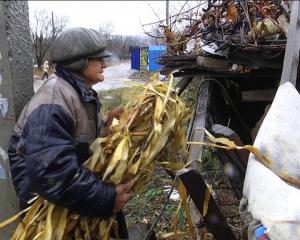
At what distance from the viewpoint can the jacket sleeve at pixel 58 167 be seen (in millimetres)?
1732

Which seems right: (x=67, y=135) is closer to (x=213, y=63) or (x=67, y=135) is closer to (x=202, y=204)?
(x=202, y=204)

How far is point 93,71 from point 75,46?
176 millimetres

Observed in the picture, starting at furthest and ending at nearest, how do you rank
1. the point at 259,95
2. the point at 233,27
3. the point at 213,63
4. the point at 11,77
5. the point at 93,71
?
the point at 259,95
the point at 233,27
the point at 213,63
the point at 11,77
the point at 93,71

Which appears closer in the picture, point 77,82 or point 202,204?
point 202,204

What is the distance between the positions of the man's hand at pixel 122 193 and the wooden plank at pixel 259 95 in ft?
11.9

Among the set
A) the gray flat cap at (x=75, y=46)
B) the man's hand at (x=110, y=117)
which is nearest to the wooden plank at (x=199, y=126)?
the man's hand at (x=110, y=117)

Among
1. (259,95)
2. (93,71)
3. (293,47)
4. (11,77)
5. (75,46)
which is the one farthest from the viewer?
(259,95)

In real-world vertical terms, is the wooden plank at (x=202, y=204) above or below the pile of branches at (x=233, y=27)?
below

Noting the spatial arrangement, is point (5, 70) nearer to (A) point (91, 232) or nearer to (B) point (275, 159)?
(A) point (91, 232)

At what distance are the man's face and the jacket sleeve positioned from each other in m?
0.37

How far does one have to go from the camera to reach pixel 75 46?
2.04 m

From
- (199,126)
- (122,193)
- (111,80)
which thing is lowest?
(111,80)

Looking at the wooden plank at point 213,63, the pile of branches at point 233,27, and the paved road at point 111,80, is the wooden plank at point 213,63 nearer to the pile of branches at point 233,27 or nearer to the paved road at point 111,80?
the pile of branches at point 233,27

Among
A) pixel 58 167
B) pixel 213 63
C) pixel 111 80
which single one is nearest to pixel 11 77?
pixel 58 167
